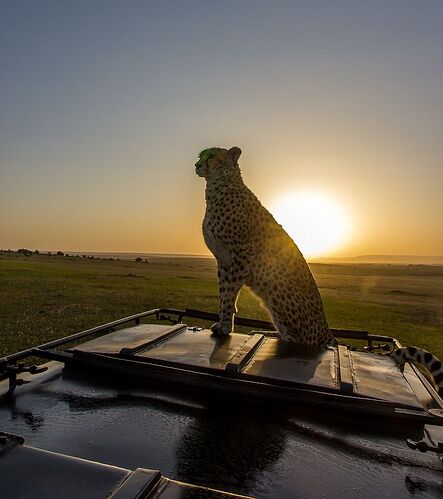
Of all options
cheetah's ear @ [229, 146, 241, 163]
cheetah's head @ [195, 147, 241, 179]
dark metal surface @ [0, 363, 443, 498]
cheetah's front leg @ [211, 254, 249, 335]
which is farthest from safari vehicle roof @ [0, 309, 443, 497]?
cheetah's ear @ [229, 146, 241, 163]

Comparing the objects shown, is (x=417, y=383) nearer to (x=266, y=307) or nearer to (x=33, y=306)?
(x=266, y=307)

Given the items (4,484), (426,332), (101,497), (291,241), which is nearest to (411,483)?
(101,497)

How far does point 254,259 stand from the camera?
207 inches

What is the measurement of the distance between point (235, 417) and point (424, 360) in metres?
1.95

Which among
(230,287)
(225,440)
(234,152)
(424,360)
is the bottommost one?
(225,440)

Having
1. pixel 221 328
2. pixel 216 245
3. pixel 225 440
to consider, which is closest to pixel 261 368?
pixel 225 440

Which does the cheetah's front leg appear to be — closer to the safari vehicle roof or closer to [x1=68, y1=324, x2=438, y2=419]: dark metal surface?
[x1=68, y1=324, x2=438, y2=419]: dark metal surface

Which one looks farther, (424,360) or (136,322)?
(136,322)

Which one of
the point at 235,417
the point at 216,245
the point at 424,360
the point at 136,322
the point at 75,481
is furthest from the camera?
the point at 216,245

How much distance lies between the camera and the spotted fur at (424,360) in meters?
3.70

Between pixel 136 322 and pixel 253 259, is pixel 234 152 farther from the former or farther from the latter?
pixel 136 322

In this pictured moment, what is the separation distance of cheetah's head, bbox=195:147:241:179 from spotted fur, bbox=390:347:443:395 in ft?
10.4

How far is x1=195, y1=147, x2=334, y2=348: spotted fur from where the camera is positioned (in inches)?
191

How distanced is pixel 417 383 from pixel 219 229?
2803 mm
